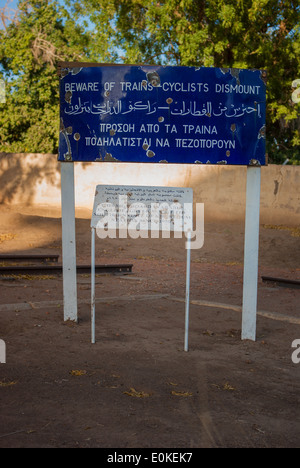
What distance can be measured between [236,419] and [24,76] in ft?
83.2

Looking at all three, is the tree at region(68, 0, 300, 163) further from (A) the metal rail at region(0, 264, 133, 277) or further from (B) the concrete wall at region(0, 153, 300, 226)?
(A) the metal rail at region(0, 264, 133, 277)

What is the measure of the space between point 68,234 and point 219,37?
1658cm

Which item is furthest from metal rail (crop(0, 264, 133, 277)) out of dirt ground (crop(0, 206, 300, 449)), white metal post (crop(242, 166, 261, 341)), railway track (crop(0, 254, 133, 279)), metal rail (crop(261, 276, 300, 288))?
Answer: white metal post (crop(242, 166, 261, 341))

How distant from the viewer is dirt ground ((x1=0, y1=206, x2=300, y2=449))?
4148mm

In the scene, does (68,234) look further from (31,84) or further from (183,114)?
(31,84)

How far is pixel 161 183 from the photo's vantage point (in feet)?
66.2

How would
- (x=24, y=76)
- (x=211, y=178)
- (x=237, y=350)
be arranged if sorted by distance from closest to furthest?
1. (x=237, y=350)
2. (x=211, y=178)
3. (x=24, y=76)

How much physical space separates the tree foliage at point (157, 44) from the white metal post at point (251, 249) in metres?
15.0

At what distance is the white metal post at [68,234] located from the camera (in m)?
7.10

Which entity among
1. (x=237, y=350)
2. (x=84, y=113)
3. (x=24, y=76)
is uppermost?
(x=24, y=76)

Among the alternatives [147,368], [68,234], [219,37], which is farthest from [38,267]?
[219,37]
